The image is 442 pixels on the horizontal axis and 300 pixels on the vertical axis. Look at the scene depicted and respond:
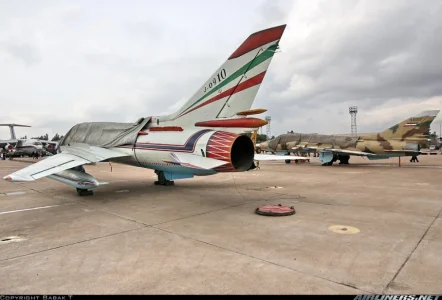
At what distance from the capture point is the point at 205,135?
767 centimetres

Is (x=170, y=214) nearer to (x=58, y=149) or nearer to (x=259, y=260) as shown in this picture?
(x=259, y=260)

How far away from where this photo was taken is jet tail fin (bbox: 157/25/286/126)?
7.77m

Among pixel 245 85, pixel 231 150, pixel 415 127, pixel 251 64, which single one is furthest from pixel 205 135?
pixel 415 127

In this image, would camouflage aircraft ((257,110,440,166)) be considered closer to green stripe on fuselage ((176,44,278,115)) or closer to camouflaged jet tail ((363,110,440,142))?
camouflaged jet tail ((363,110,440,142))

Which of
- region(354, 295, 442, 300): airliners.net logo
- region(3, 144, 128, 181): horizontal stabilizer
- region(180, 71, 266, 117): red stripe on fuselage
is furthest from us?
region(180, 71, 266, 117): red stripe on fuselage

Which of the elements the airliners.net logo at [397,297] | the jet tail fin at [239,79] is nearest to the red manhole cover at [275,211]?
the jet tail fin at [239,79]

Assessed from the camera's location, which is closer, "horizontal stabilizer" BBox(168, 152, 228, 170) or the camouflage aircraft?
"horizontal stabilizer" BBox(168, 152, 228, 170)

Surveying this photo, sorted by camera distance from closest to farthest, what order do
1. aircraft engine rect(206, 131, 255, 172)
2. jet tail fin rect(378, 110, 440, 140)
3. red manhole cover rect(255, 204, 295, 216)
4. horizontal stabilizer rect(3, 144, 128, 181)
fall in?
red manhole cover rect(255, 204, 295, 216) < aircraft engine rect(206, 131, 255, 172) < horizontal stabilizer rect(3, 144, 128, 181) < jet tail fin rect(378, 110, 440, 140)

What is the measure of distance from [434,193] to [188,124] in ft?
26.1

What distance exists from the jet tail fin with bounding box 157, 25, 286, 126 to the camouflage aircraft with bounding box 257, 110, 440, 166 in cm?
1598

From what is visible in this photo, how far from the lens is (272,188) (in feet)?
35.8

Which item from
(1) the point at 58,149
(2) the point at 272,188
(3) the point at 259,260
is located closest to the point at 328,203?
(2) the point at 272,188

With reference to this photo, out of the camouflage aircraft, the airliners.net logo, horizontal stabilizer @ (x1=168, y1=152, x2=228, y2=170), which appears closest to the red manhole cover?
horizontal stabilizer @ (x1=168, y1=152, x2=228, y2=170)

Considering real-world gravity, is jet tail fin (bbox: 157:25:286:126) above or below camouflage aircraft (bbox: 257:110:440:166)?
above
